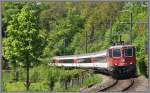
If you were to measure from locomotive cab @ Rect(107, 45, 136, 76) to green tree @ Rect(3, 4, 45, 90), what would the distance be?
286cm

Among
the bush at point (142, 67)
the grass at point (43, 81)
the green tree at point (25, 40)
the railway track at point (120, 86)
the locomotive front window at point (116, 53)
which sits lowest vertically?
the railway track at point (120, 86)

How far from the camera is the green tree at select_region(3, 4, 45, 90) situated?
63.3 ft

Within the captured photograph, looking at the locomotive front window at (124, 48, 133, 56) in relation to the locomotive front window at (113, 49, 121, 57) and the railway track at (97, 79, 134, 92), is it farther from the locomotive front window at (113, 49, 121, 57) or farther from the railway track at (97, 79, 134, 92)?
the railway track at (97, 79, 134, 92)

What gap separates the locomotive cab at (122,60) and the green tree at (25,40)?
286 centimetres

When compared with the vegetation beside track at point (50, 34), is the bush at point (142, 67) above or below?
below

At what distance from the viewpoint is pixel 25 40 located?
19.4 m

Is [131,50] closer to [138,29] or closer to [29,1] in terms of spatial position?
[138,29]

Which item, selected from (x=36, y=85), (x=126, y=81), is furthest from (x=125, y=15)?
(x=36, y=85)

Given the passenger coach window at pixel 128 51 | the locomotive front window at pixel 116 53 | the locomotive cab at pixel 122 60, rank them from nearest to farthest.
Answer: the locomotive cab at pixel 122 60 → the passenger coach window at pixel 128 51 → the locomotive front window at pixel 116 53

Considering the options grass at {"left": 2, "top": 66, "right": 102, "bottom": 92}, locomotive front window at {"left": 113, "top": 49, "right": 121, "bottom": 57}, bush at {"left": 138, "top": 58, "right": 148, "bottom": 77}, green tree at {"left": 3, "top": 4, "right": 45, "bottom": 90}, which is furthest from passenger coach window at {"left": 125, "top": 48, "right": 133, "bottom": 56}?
green tree at {"left": 3, "top": 4, "right": 45, "bottom": 90}

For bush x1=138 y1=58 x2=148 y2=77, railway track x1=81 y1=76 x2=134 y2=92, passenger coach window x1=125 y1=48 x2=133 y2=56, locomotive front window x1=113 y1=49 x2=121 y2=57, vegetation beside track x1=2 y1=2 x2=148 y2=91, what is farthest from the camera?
locomotive front window x1=113 y1=49 x2=121 y2=57

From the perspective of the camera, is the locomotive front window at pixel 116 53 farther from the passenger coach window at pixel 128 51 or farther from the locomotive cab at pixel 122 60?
the passenger coach window at pixel 128 51

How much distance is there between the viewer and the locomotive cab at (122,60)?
2059 cm

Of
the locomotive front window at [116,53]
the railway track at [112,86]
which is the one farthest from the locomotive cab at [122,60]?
the railway track at [112,86]
